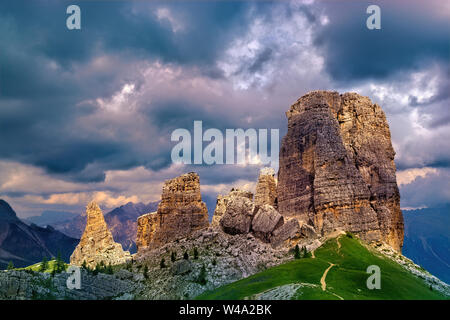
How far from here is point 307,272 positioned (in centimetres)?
9225

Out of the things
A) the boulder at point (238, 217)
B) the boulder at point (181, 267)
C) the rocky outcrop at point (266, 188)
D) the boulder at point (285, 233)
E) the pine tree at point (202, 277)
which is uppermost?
the rocky outcrop at point (266, 188)

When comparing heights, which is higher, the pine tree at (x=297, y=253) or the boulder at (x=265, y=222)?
the boulder at (x=265, y=222)

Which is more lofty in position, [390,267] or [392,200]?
[392,200]

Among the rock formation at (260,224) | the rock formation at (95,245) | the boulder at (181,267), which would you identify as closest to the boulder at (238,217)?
the rock formation at (260,224)

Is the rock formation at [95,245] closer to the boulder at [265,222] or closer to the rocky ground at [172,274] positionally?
the rocky ground at [172,274]

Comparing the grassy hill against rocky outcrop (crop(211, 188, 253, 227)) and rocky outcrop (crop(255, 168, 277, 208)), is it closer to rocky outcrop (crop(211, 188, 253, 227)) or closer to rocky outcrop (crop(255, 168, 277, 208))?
rocky outcrop (crop(255, 168, 277, 208))

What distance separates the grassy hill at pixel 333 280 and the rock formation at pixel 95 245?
97.2 metres

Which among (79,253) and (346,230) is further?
(79,253)

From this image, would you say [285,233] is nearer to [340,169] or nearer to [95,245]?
[340,169]

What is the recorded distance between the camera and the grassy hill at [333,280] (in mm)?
76062
